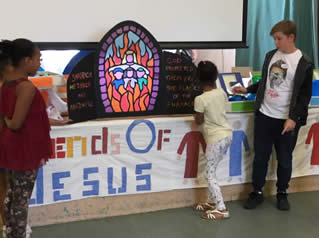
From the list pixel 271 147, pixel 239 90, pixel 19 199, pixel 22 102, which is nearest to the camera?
pixel 22 102

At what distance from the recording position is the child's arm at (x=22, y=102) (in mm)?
1669

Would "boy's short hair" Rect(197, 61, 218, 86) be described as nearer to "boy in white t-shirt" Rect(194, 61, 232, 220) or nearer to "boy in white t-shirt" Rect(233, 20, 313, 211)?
"boy in white t-shirt" Rect(194, 61, 232, 220)

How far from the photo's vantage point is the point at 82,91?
2.40 m

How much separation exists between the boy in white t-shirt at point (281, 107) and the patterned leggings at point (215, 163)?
270 millimetres

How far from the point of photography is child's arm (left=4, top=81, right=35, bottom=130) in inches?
65.7

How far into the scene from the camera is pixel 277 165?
8.86 feet

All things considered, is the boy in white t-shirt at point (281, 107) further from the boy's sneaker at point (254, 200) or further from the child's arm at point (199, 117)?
the child's arm at point (199, 117)

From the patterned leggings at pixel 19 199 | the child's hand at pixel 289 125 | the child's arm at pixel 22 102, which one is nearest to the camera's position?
the child's arm at pixel 22 102

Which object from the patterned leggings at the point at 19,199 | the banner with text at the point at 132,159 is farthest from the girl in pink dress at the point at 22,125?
the banner with text at the point at 132,159

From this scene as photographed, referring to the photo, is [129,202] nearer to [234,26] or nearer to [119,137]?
[119,137]

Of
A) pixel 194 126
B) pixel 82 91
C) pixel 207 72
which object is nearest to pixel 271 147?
pixel 194 126

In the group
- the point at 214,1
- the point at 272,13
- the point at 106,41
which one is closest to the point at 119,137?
the point at 106,41

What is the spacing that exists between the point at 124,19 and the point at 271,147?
4.25ft

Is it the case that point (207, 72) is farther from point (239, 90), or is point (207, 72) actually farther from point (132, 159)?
point (132, 159)
